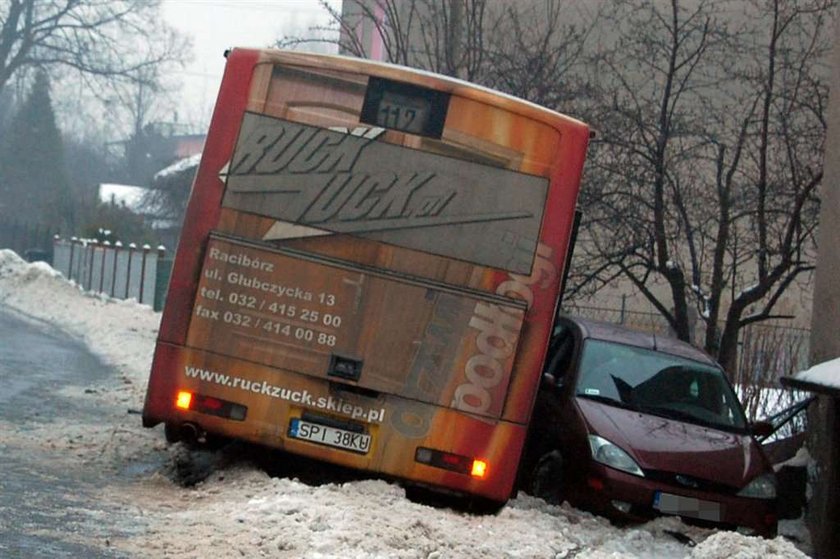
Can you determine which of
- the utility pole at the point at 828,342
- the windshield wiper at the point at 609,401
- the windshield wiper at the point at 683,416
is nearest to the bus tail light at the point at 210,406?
the windshield wiper at the point at 609,401

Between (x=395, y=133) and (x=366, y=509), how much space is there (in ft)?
8.23

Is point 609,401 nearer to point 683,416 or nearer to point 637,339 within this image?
point 683,416

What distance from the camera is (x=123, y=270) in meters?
38.7

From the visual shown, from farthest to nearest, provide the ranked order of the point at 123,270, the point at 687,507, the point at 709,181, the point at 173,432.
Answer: the point at 123,270 → the point at 709,181 → the point at 687,507 → the point at 173,432

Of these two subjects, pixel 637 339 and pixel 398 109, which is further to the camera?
pixel 637 339

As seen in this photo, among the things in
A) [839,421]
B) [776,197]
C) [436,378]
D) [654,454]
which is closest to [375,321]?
[436,378]

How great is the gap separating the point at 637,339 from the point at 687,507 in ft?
7.36

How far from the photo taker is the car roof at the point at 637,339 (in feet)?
40.4

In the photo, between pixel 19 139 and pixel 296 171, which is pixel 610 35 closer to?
pixel 296 171

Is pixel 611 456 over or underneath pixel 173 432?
over

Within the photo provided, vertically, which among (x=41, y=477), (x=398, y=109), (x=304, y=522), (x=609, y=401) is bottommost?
(x=41, y=477)

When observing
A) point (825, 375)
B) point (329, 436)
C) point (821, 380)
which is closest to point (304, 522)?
point (329, 436)

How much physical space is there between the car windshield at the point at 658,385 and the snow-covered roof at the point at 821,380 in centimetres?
96

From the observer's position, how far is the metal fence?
121ft
